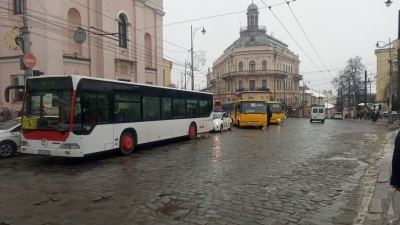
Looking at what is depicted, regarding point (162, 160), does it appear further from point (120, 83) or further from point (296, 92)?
point (296, 92)

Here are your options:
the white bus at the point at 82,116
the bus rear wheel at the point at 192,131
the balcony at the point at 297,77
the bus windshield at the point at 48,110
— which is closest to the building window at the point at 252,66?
the balcony at the point at 297,77

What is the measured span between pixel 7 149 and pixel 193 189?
8297mm

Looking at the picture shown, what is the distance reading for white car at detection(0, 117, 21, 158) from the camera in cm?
1199

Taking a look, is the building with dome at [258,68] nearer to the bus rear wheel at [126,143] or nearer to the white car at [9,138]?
the bus rear wheel at [126,143]

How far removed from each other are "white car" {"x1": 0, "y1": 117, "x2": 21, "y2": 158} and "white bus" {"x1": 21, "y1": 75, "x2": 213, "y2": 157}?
1932 mm

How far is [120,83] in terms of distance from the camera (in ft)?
40.5

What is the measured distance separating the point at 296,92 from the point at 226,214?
293 feet

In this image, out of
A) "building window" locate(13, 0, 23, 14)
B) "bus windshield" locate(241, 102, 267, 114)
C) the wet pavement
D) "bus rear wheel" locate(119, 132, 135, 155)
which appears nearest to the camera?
the wet pavement

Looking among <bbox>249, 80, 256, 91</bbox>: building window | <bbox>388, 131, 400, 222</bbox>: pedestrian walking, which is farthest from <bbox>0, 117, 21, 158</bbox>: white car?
<bbox>249, 80, 256, 91</bbox>: building window

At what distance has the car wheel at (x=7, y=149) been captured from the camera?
11965 millimetres

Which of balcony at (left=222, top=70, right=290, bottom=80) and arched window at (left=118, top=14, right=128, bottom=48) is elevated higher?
balcony at (left=222, top=70, right=290, bottom=80)

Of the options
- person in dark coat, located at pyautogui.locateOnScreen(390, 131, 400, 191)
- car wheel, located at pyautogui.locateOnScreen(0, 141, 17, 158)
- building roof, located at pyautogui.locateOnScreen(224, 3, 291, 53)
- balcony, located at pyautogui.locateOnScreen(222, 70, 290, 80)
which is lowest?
car wheel, located at pyautogui.locateOnScreen(0, 141, 17, 158)

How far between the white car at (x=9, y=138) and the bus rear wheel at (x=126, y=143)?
12.7ft

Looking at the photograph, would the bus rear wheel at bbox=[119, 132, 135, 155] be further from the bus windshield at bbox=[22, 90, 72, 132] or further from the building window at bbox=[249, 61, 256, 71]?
the building window at bbox=[249, 61, 256, 71]
